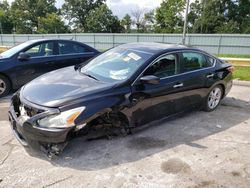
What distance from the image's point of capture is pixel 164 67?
4.44m

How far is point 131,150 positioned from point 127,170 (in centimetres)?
52

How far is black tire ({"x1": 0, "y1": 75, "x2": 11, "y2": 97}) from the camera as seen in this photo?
623 centimetres

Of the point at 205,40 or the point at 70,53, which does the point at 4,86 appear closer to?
the point at 70,53

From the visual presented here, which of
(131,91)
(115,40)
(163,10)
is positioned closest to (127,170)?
(131,91)

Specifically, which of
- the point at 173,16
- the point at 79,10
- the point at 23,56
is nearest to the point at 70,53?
the point at 23,56

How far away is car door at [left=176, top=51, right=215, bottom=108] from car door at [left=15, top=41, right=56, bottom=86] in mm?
3779

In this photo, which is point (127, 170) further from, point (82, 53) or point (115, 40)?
point (115, 40)

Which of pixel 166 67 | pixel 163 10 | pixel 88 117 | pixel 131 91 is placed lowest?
pixel 88 117

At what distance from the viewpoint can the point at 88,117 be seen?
11.1ft

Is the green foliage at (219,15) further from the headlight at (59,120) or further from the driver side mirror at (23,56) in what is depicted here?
the headlight at (59,120)

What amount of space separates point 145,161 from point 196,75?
2.18 m

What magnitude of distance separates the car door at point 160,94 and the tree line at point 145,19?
135ft

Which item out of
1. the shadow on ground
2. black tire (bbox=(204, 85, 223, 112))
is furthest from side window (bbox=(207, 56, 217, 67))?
the shadow on ground

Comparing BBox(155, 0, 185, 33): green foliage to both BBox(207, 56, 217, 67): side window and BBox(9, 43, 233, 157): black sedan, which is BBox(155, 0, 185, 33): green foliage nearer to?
BBox(207, 56, 217, 67): side window
